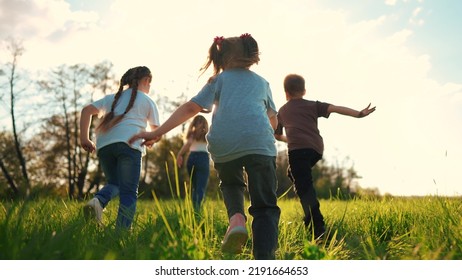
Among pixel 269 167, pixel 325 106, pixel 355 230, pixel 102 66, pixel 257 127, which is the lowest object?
pixel 355 230

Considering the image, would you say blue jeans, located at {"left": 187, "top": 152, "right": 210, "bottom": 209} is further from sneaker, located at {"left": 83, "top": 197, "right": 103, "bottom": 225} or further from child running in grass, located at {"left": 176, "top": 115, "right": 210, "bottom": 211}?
sneaker, located at {"left": 83, "top": 197, "right": 103, "bottom": 225}

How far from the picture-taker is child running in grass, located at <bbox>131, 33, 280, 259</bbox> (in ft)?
10.1

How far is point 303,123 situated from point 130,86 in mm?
1957

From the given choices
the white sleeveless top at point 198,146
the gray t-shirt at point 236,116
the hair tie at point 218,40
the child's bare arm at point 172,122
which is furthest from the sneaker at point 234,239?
the white sleeveless top at point 198,146

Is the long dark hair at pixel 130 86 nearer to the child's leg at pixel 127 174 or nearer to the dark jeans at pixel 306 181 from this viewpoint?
the child's leg at pixel 127 174

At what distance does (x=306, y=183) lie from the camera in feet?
15.5

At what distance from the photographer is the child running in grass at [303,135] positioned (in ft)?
15.3

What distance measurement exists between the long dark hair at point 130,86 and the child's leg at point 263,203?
2.00 metres

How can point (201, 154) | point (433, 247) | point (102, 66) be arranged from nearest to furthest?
point (433, 247), point (201, 154), point (102, 66)

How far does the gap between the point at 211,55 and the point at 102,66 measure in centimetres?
2174

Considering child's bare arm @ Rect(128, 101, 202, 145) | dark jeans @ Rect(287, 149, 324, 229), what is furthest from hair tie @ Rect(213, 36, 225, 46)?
dark jeans @ Rect(287, 149, 324, 229)
